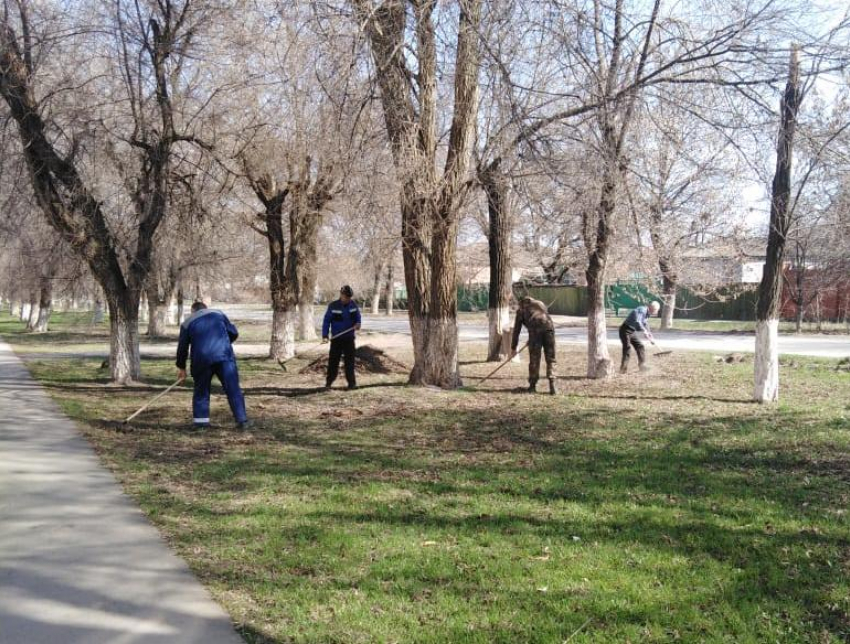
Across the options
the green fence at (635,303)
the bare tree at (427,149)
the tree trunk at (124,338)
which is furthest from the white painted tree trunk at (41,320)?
the bare tree at (427,149)

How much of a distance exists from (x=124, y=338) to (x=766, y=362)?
10.7 m

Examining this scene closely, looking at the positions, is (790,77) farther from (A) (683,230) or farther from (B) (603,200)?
(A) (683,230)

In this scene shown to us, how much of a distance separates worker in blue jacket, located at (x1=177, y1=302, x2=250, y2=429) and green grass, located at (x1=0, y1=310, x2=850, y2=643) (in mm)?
329

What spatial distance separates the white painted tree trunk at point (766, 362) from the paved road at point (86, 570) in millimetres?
8499

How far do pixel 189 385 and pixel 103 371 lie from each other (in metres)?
2.99

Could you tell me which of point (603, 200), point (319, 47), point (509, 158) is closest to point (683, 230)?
point (603, 200)

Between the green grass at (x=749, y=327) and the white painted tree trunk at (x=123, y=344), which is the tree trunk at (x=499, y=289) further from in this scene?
the green grass at (x=749, y=327)

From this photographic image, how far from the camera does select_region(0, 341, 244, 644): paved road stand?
145 inches

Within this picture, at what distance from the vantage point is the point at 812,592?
157 inches

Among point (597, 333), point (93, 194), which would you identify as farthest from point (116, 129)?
point (597, 333)

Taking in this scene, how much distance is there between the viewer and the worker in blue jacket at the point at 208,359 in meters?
8.96

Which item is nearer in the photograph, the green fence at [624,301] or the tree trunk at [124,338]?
the tree trunk at [124,338]

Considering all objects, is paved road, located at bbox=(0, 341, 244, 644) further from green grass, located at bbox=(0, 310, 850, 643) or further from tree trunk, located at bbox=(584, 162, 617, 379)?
tree trunk, located at bbox=(584, 162, 617, 379)

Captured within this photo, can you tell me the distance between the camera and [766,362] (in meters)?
10.4
